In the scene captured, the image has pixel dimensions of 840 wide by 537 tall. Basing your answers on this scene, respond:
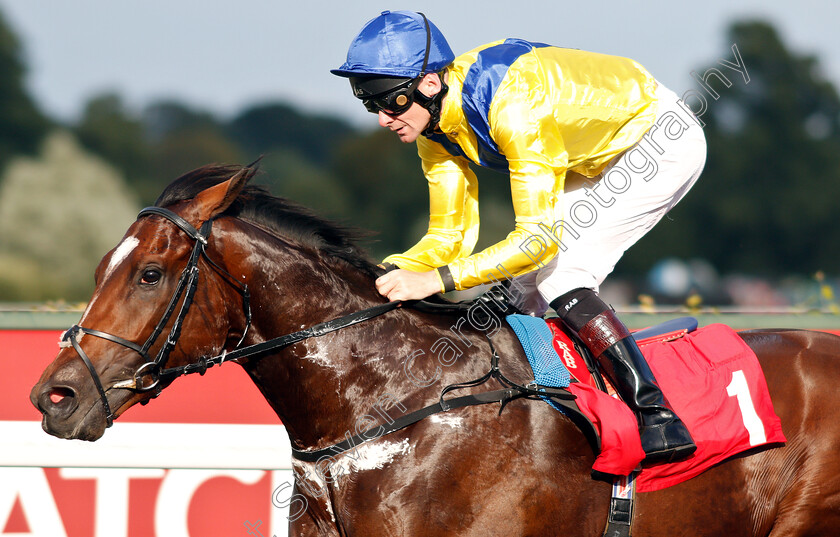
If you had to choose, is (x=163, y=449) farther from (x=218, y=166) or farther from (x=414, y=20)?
(x=414, y=20)

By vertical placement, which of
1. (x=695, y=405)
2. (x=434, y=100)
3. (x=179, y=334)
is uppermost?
(x=434, y=100)

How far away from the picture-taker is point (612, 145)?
2.83m

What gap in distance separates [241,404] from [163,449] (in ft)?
1.12

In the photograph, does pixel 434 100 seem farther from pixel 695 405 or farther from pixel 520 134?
pixel 695 405

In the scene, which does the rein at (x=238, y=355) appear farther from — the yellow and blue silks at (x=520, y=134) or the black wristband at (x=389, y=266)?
the yellow and blue silks at (x=520, y=134)

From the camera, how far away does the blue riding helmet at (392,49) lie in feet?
8.38

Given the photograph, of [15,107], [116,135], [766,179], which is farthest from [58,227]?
[766,179]

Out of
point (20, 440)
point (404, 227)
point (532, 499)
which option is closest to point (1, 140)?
point (404, 227)

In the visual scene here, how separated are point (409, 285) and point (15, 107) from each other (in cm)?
2630

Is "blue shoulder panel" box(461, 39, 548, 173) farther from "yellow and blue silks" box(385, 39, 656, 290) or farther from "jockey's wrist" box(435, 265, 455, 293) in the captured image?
"jockey's wrist" box(435, 265, 455, 293)

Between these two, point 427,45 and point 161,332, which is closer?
point 161,332

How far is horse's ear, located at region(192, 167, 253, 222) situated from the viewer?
2.42m

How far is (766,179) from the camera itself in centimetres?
3070

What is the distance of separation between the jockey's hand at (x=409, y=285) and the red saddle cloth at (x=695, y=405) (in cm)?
45
